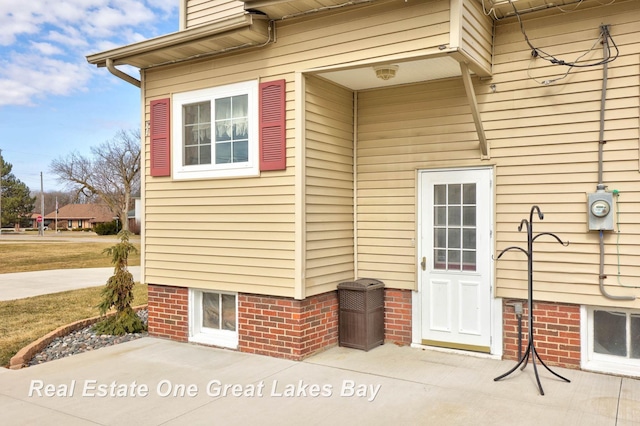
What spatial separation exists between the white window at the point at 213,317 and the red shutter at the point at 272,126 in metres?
1.63

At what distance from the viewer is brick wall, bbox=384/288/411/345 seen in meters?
5.63

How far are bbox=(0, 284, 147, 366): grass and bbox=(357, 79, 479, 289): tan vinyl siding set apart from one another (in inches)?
166

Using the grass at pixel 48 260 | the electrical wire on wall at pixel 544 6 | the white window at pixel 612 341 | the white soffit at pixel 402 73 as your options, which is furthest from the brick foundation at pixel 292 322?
the grass at pixel 48 260

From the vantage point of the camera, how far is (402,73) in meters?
5.21

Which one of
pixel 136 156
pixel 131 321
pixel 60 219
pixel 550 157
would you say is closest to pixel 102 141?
pixel 136 156

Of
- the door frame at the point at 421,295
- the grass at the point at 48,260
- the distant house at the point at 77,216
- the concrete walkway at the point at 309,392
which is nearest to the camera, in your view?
the concrete walkway at the point at 309,392

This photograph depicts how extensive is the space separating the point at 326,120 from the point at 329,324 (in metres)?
2.26

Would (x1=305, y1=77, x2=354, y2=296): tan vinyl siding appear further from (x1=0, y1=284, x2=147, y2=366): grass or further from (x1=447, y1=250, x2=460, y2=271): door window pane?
(x1=0, y1=284, x2=147, y2=366): grass

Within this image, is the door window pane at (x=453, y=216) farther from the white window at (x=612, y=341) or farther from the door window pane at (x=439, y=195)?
the white window at (x=612, y=341)

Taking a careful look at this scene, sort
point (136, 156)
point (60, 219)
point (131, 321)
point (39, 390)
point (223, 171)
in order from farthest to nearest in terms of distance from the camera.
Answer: point (60, 219) < point (136, 156) < point (131, 321) < point (223, 171) < point (39, 390)

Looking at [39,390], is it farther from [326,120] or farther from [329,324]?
[326,120]

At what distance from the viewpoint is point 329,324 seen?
557 cm

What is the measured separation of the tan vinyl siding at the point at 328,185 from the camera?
17.3 ft

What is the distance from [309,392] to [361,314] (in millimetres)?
1399
